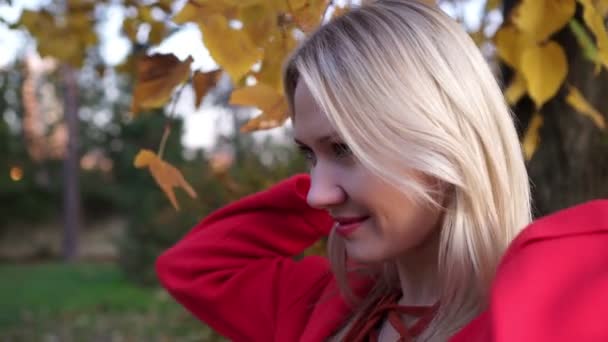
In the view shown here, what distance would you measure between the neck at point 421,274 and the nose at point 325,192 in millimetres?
204

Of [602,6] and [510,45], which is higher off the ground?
[602,6]

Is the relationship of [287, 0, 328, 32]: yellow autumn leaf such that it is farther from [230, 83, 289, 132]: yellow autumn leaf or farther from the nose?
the nose

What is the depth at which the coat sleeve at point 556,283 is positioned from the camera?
1.01 m

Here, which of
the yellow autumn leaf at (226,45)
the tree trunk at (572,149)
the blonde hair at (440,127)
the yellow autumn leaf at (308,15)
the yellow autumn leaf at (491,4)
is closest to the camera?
the blonde hair at (440,127)

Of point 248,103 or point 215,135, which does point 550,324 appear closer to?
point 248,103

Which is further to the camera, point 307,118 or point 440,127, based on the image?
→ point 307,118

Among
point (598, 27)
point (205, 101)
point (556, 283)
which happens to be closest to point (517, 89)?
point (598, 27)

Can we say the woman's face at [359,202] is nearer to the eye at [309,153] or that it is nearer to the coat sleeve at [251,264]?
the eye at [309,153]

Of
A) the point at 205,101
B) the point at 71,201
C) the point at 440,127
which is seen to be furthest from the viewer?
the point at 71,201

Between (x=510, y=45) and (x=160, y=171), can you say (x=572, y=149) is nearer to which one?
(x=510, y=45)

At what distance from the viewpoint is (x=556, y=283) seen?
1055 millimetres

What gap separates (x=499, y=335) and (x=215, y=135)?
2408cm

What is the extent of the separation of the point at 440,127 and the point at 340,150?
0.18 metres

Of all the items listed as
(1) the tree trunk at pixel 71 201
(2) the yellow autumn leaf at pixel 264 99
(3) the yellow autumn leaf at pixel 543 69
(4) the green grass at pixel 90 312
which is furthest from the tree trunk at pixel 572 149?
(1) the tree trunk at pixel 71 201
